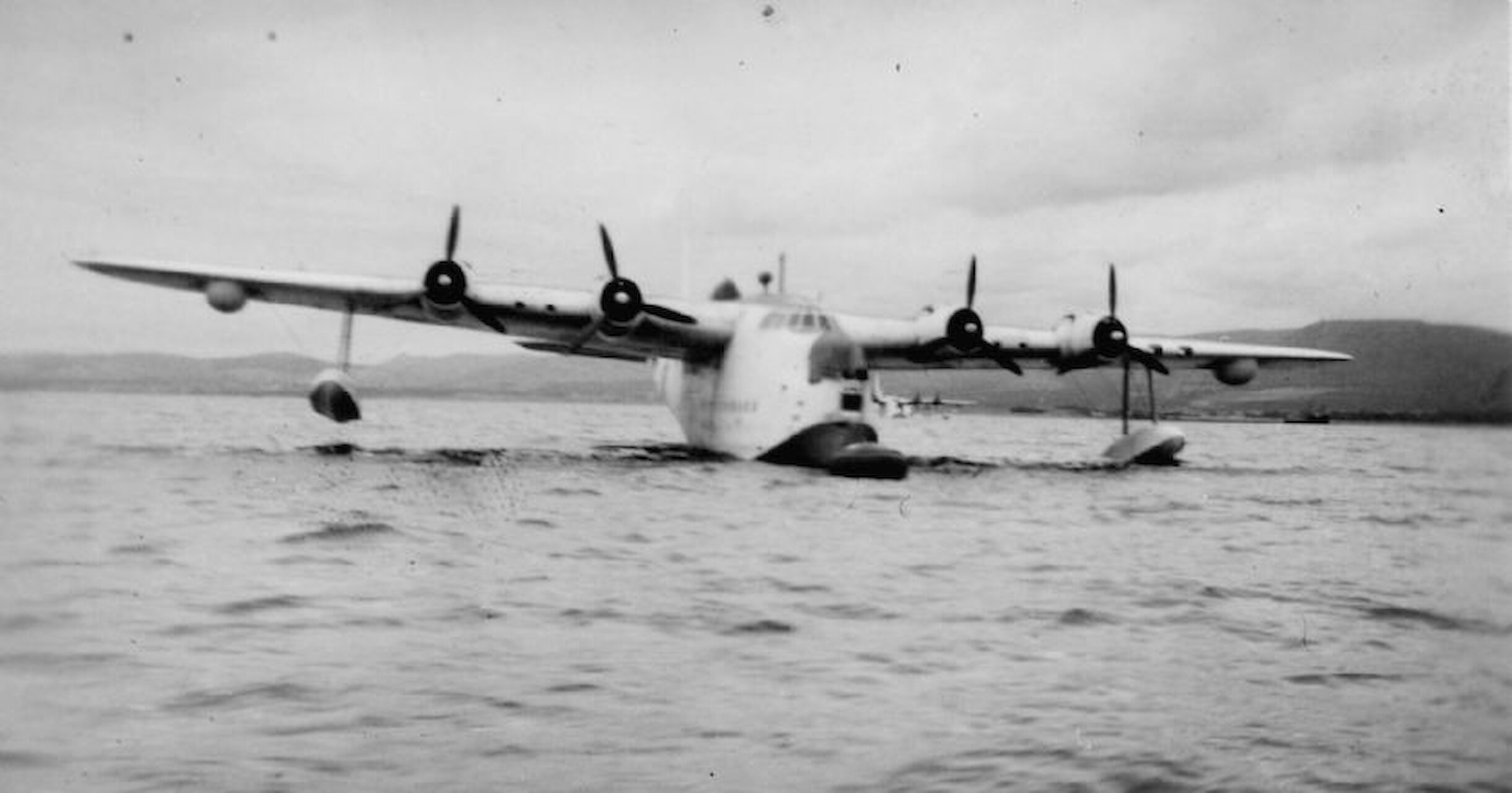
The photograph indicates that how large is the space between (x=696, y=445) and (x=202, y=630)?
23432 mm

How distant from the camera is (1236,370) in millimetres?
35750

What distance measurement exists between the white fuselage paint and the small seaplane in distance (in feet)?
0.11

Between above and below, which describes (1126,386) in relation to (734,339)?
below

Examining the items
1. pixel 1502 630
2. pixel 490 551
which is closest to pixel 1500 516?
pixel 1502 630

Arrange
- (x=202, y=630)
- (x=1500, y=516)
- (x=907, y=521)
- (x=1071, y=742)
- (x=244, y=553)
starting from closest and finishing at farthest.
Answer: (x=1071, y=742) < (x=202, y=630) < (x=244, y=553) < (x=907, y=521) < (x=1500, y=516)

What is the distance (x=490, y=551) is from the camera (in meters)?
12.9

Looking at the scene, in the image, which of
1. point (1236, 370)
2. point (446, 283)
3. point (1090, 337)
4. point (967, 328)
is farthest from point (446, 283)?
point (1236, 370)

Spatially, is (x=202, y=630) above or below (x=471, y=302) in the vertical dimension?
below

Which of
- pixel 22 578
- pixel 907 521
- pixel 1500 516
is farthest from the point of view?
pixel 1500 516

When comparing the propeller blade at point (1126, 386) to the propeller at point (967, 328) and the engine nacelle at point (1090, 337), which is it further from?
the propeller at point (967, 328)

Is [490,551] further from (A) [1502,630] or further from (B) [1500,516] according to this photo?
(B) [1500,516]

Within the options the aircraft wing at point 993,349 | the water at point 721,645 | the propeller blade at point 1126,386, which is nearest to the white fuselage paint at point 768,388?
the aircraft wing at point 993,349

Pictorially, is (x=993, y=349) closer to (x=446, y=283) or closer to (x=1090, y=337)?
(x=1090, y=337)

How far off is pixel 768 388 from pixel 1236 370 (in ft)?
54.9
